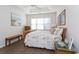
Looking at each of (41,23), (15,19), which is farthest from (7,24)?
(41,23)

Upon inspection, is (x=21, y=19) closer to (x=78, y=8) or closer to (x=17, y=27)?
(x=17, y=27)

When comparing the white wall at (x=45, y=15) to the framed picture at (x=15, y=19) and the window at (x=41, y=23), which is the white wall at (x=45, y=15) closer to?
the window at (x=41, y=23)

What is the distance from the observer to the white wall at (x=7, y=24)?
2.69 metres

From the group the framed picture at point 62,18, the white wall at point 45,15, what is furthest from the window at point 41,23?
the framed picture at point 62,18

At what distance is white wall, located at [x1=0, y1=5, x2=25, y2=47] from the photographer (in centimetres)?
269

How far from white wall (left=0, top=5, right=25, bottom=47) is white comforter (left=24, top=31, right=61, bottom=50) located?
2.03 feet

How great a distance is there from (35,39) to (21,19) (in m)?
0.95

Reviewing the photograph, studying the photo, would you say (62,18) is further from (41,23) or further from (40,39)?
(40,39)

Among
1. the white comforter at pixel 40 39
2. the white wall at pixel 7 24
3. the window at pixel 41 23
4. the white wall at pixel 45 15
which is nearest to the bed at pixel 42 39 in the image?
the white comforter at pixel 40 39

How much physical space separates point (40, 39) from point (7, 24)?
1240mm

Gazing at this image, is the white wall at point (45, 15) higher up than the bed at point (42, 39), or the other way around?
the white wall at point (45, 15)

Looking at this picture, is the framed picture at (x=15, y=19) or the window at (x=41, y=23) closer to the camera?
the window at (x=41, y=23)

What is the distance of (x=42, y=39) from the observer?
3.21 meters
